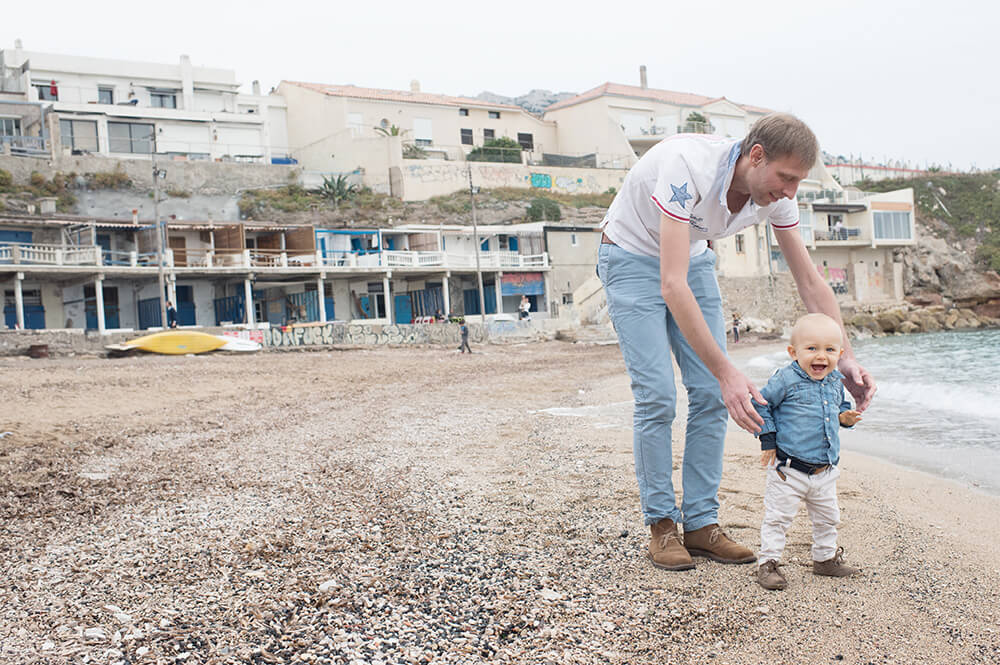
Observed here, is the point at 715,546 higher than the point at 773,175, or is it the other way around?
the point at 773,175

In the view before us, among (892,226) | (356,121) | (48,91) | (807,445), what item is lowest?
(807,445)

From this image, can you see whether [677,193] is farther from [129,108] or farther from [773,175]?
[129,108]

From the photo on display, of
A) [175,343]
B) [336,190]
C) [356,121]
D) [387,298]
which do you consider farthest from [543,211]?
[175,343]

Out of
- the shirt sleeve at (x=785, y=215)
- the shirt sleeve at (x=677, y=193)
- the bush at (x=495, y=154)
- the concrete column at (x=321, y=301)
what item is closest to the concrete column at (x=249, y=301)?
the concrete column at (x=321, y=301)

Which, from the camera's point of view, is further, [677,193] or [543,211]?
[543,211]

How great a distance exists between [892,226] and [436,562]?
2327 inches

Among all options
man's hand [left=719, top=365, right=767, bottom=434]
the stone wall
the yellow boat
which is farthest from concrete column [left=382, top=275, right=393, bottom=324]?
man's hand [left=719, top=365, right=767, bottom=434]

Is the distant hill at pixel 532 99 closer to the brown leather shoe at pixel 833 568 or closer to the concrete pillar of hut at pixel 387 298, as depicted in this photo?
the concrete pillar of hut at pixel 387 298

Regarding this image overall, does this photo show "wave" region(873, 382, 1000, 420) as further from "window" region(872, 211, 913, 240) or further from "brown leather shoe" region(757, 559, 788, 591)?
"window" region(872, 211, 913, 240)

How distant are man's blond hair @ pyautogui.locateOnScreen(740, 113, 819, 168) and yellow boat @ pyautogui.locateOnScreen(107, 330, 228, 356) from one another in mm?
22350

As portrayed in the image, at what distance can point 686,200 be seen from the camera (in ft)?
9.23

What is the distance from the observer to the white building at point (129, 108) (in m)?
39.8

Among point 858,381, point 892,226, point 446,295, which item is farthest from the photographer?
point 892,226

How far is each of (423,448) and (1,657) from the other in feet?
14.6
